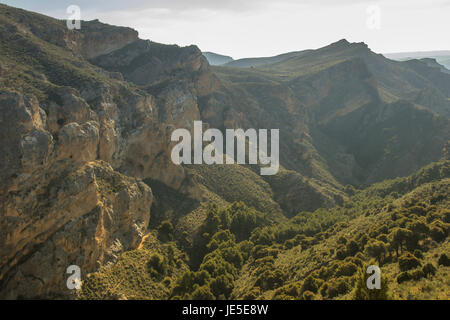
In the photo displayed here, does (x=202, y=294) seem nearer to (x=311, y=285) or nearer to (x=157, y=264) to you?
(x=157, y=264)

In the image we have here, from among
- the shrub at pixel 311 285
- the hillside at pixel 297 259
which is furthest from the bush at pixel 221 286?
the shrub at pixel 311 285

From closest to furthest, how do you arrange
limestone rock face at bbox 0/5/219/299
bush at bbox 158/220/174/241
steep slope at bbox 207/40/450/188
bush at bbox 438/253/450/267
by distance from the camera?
bush at bbox 438/253/450/267 < limestone rock face at bbox 0/5/219/299 < bush at bbox 158/220/174/241 < steep slope at bbox 207/40/450/188

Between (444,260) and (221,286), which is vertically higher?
(444,260)

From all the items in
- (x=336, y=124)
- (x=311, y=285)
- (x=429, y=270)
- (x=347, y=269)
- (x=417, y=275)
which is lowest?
(x=311, y=285)

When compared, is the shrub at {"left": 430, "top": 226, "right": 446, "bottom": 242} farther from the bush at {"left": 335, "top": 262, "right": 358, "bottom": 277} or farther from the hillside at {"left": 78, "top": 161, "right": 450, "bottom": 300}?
the bush at {"left": 335, "top": 262, "right": 358, "bottom": 277}

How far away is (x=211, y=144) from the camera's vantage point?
364 ft

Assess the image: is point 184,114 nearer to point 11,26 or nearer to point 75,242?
point 11,26

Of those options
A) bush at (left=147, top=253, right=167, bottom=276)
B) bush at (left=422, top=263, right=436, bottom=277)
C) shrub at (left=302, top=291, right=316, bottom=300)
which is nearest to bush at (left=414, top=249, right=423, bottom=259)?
bush at (left=422, top=263, right=436, bottom=277)

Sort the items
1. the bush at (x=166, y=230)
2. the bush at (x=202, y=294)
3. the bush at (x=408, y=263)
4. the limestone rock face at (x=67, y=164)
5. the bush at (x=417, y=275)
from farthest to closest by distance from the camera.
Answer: the bush at (x=166, y=230) → the bush at (x=202, y=294) → the limestone rock face at (x=67, y=164) → the bush at (x=408, y=263) → the bush at (x=417, y=275)

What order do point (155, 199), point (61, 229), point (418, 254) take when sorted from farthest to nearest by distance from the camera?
point (155, 199) < point (61, 229) < point (418, 254)

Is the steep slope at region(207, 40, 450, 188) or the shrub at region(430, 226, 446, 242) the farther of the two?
the steep slope at region(207, 40, 450, 188)

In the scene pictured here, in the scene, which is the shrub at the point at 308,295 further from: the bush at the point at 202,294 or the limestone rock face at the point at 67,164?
the limestone rock face at the point at 67,164

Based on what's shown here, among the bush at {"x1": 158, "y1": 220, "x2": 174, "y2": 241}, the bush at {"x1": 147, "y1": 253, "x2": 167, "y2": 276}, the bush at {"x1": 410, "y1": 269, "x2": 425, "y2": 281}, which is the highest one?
the bush at {"x1": 410, "y1": 269, "x2": 425, "y2": 281}

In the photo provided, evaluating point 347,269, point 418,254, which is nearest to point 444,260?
point 418,254
